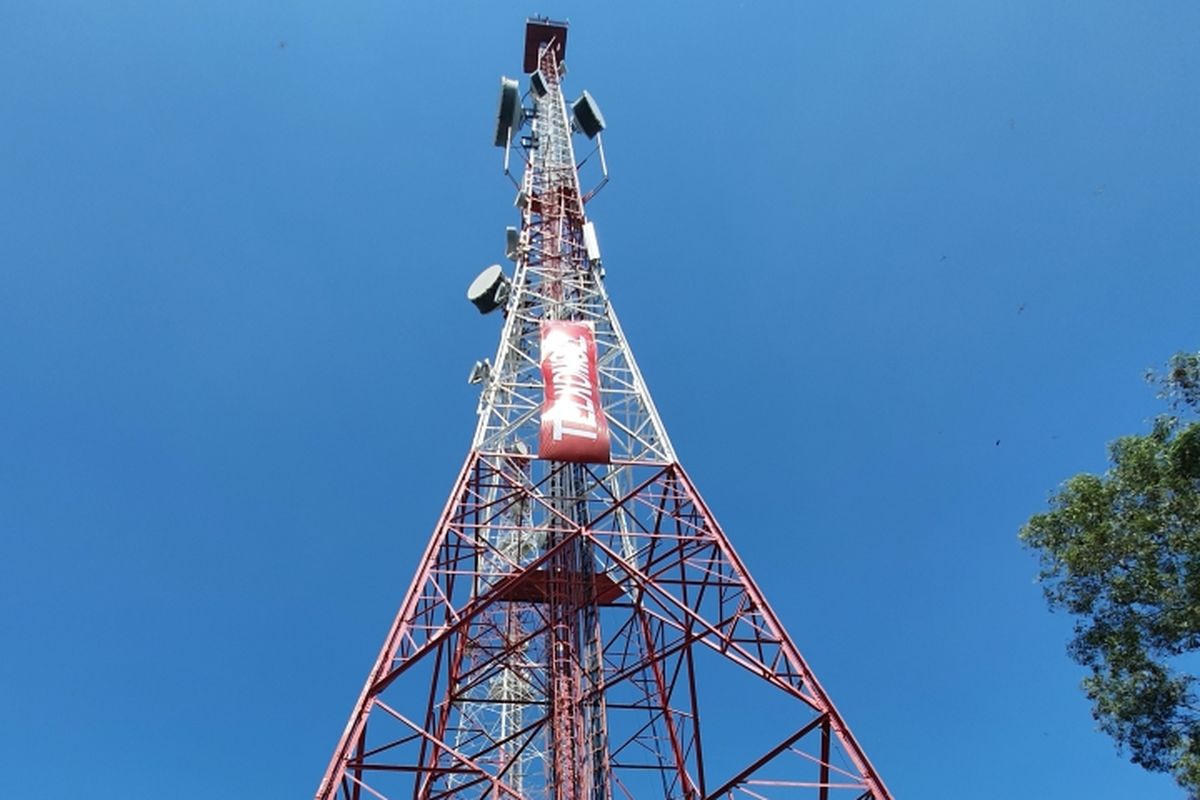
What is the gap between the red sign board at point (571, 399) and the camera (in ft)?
57.6

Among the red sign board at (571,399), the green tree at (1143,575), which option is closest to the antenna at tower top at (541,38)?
the red sign board at (571,399)

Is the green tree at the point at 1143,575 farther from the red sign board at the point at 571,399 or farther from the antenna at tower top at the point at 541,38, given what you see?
the antenna at tower top at the point at 541,38

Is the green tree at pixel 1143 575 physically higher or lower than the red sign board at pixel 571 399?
lower

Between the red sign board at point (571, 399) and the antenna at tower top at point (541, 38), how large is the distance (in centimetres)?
1791

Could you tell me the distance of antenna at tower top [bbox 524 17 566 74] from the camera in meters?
33.2

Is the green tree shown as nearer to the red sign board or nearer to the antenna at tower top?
the red sign board

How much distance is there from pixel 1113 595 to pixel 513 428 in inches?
485

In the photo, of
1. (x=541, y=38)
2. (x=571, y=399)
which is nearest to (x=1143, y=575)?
(x=571, y=399)

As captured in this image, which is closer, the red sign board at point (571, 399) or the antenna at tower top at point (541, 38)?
the red sign board at point (571, 399)

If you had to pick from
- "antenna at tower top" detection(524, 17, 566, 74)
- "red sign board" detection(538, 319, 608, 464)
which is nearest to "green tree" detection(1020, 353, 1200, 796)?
"red sign board" detection(538, 319, 608, 464)

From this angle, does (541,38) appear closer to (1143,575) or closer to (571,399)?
(571,399)

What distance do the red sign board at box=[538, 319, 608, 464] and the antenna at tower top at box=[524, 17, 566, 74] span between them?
17908 millimetres

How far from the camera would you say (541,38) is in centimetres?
3334

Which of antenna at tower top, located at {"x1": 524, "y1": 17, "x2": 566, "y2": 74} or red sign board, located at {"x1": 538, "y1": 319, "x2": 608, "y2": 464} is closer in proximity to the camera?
red sign board, located at {"x1": 538, "y1": 319, "x2": 608, "y2": 464}
